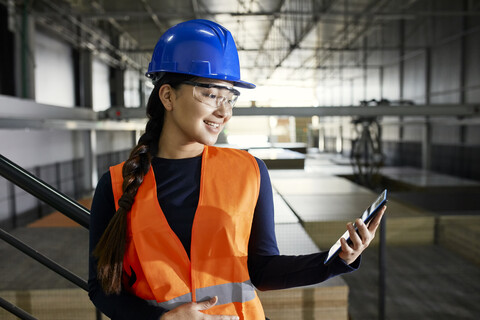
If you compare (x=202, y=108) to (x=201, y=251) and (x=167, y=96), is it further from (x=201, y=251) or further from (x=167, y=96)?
(x=201, y=251)

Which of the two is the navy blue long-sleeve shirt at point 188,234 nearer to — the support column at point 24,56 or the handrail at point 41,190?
the handrail at point 41,190

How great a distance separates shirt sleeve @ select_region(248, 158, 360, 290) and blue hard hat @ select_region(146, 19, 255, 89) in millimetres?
303

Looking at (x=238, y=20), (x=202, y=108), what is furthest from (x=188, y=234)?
(x=238, y=20)

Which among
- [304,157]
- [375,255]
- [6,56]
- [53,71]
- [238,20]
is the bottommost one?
[375,255]

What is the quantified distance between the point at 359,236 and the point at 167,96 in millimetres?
651

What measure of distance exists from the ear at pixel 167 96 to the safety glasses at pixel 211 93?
0.05 m

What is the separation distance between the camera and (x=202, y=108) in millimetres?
1114

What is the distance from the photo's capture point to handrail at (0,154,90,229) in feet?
4.05

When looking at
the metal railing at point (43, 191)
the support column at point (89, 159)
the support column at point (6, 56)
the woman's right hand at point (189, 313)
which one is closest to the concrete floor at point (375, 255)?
the metal railing at point (43, 191)

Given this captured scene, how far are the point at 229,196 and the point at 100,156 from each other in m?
16.6

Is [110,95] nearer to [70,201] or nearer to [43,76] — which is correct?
[43,76]

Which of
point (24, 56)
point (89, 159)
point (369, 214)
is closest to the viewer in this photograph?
point (369, 214)

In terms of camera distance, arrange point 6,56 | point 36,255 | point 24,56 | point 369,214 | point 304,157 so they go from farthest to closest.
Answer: point 304,157, point 24,56, point 6,56, point 36,255, point 369,214

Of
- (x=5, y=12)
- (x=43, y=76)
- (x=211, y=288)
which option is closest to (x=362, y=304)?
(x=211, y=288)
